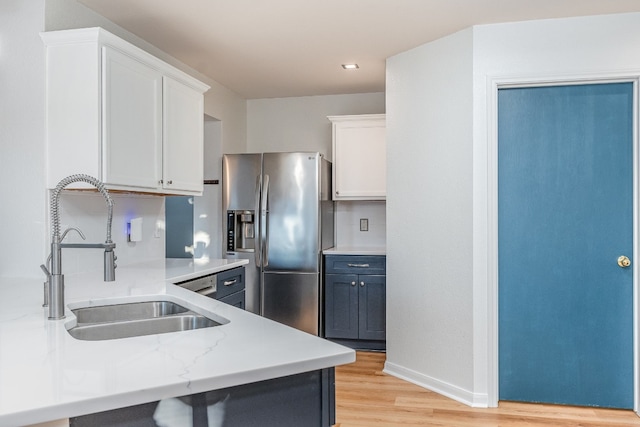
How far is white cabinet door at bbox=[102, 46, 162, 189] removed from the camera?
8.50ft

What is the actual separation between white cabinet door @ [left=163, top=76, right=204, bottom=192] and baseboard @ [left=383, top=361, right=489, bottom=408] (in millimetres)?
1956

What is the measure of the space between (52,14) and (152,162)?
2.99ft

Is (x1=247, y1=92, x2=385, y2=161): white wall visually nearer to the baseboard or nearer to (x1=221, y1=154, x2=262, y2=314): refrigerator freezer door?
(x1=221, y1=154, x2=262, y2=314): refrigerator freezer door

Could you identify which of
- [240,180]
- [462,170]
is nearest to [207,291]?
[240,180]

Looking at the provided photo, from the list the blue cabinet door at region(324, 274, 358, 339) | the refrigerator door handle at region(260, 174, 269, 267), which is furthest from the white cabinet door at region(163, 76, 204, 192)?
the blue cabinet door at region(324, 274, 358, 339)

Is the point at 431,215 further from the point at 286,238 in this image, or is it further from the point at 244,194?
the point at 244,194

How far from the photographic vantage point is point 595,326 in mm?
3162

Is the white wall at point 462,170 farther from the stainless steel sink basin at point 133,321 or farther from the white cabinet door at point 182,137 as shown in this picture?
the stainless steel sink basin at point 133,321

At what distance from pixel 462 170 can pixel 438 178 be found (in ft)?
0.70

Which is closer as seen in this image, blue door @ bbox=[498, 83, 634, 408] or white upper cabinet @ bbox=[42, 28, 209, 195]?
white upper cabinet @ bbox=[42, 28, 209, 195]

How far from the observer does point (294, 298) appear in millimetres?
4438

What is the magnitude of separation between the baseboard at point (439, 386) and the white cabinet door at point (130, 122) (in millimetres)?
2179

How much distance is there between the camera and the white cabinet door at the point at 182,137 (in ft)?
10.3

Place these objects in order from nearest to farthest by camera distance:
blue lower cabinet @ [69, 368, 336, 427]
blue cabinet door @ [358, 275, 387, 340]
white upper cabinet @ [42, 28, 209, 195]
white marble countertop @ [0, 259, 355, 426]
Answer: white marble countertop @ [0, 259, 355, 426] → blue lower cabinet @ [69, 368, 336, 427] → white upper cabinet @ [42, 28, 209, 195] → blue cabinet door @ [358, 275, 387, 340]
